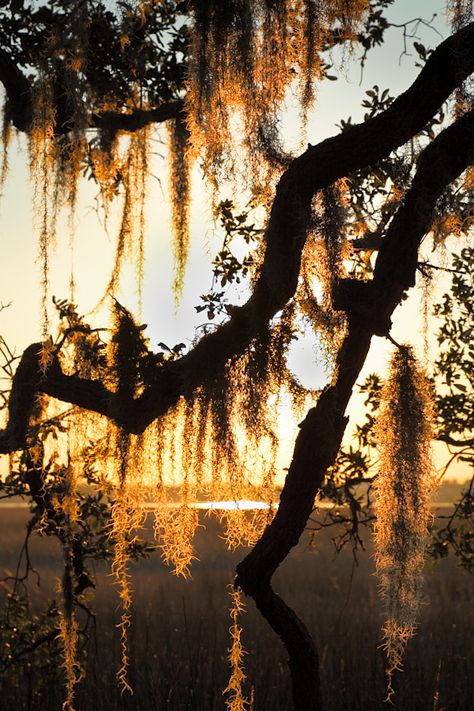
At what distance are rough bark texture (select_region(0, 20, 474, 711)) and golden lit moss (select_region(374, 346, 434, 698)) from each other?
0.22 metres

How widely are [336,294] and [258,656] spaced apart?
5.54 meters

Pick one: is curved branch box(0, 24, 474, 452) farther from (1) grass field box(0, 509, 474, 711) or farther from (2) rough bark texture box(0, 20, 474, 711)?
(1) grass field box(0, 509, 474, 711)

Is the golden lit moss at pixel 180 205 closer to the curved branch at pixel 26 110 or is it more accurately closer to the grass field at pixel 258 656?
the curved branch at pixel 26 110

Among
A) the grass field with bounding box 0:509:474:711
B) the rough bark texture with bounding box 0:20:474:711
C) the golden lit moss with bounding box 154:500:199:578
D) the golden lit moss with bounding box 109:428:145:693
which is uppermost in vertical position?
the rough bark texture with bounding box 0:20:474:711

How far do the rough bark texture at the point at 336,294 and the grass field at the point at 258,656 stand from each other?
3.81 ft

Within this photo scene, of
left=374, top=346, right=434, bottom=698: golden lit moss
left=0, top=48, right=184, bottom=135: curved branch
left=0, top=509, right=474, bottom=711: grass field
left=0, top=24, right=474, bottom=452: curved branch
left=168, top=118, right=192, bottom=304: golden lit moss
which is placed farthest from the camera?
left=0, top=509, right=474, bottom=711: grass field

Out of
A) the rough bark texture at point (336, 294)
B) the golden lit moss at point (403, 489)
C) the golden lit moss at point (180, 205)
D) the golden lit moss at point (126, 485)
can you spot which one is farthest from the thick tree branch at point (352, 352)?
the golden lit moss at point (180, 205)

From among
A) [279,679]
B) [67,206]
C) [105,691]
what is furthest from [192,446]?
Answer: [279,679]

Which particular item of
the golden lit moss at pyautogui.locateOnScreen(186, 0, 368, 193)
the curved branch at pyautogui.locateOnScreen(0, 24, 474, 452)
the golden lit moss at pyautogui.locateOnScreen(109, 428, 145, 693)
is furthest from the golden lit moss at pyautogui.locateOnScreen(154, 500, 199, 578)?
the golden lit moss at pyautogui.locateOnScreen(186, 0, 368, 193)

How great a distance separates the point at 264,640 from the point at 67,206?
21.4 ft

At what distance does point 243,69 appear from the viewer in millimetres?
3934

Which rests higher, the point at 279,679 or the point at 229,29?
the point at 229,29

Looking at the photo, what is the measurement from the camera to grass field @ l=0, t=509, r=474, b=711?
21.9ft

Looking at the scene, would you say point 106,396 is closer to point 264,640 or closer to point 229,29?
point 229,29
